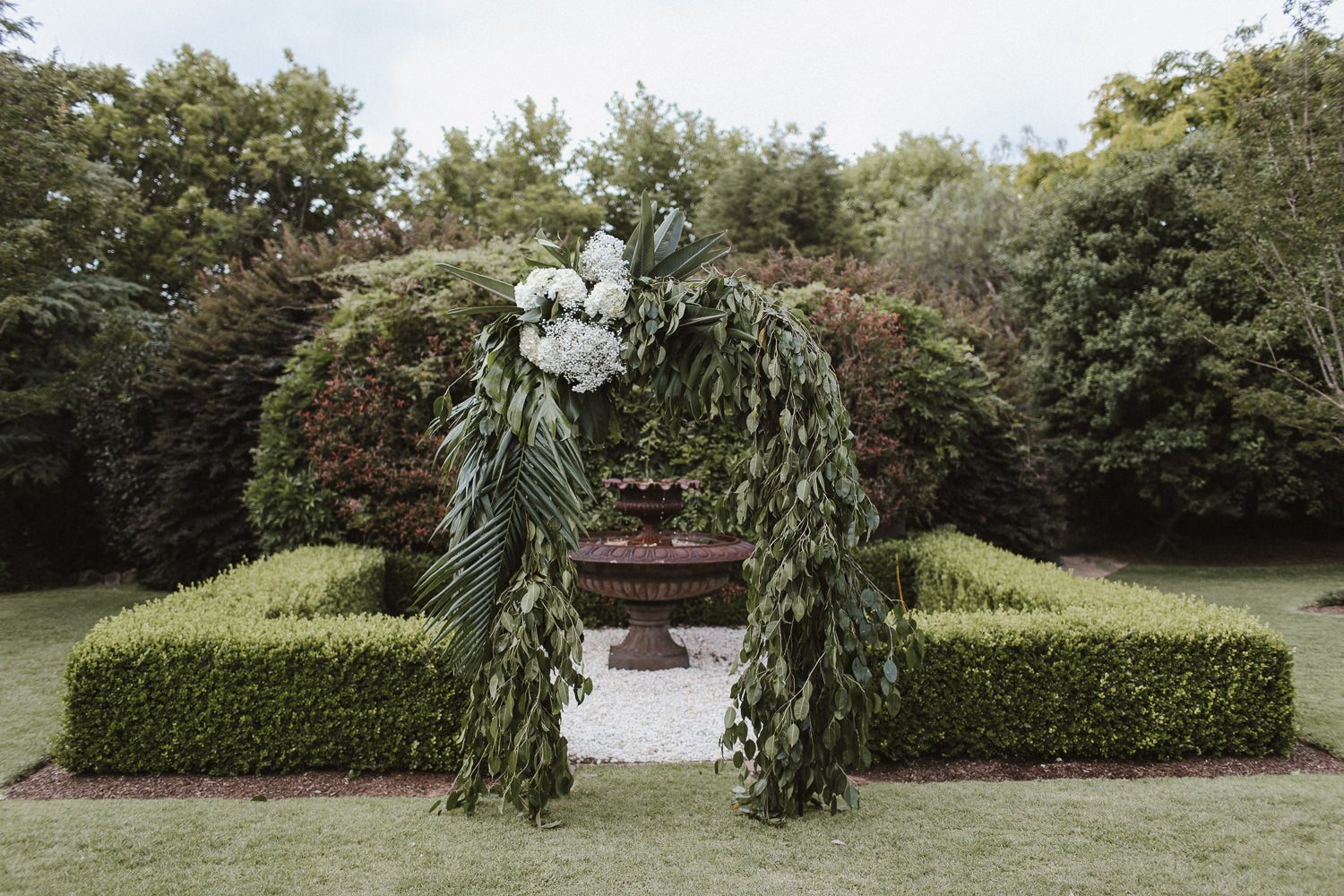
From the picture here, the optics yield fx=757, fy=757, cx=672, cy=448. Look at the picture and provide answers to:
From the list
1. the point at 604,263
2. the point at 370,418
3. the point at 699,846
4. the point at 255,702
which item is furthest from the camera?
the point at 370,418

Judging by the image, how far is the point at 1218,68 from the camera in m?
11.4

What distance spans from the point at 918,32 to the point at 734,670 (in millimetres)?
8402

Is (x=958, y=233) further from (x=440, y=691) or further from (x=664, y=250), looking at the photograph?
(x=440, y=691)

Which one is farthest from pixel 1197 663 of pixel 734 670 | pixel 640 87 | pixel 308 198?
pixel 640 87

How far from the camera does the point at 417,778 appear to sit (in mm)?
4152

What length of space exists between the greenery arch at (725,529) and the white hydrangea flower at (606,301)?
37 millimetres

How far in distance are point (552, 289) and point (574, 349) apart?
0.28 m

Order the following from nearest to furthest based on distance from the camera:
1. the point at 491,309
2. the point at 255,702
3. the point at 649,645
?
1. the point at 491,309
2. the point at 255,702
3. the point at 649,645

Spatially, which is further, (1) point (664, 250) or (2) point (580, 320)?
(1) point (664, 250)

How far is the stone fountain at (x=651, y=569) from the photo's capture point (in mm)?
5930

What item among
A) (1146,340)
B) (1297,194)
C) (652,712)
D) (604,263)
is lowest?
(652,712)

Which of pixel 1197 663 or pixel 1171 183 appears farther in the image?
pixel 1171 183

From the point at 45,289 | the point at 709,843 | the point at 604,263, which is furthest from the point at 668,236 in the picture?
the point at 45,289

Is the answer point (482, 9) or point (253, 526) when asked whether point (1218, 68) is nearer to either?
point (482, 9)
